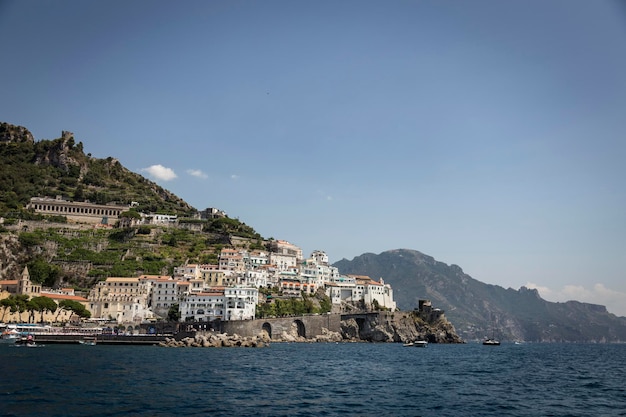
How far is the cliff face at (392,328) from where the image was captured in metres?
101

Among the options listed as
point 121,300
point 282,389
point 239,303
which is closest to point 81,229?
point 121,300

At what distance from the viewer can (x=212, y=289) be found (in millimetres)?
95000

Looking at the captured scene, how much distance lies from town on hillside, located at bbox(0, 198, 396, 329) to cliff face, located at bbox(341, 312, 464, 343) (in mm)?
8009

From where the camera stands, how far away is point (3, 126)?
495 ft

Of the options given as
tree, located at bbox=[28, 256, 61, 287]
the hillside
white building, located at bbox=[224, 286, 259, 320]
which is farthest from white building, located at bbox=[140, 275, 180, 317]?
tree, located at bbox=[28, 256, 61, 287]

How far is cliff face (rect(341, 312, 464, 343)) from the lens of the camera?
333 feet

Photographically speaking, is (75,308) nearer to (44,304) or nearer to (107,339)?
(44,304)

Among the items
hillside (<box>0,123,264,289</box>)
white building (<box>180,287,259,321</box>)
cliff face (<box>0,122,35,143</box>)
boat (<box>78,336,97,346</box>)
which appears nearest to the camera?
boat (<box>78,336,97,346</box>)

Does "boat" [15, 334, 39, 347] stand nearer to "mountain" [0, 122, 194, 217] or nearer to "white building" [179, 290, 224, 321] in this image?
"white building" [179, 290, 224, 321]

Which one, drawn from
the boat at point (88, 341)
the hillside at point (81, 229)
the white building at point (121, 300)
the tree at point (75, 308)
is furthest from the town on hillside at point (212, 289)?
the boat at point (88, 341)

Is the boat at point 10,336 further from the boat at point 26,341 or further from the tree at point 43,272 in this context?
the tree at point 43,272

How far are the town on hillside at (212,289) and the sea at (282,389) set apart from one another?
40.7 m

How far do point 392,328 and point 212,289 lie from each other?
120 feet

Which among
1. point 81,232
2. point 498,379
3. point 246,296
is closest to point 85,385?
point 498,379
